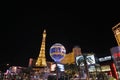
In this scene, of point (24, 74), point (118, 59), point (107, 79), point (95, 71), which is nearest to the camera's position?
point (107, 79)

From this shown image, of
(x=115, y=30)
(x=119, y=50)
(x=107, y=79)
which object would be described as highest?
(x=115, y=30)

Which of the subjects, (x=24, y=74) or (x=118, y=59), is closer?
(x=118, y=59)

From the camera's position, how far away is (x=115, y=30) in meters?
27.8

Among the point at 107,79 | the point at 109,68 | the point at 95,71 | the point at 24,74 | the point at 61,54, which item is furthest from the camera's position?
the point at 24,74

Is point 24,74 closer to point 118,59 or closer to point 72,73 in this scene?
point 72,73

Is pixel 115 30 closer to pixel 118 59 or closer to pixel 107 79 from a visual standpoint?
pixel 118 59

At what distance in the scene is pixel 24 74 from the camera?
36.9 metres

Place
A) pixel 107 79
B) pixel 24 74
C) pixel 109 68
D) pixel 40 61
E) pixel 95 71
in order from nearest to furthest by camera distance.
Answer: pixel 107 79
pixel 95 71
pixel 109 68
pixel 24 74
pixel 40 61

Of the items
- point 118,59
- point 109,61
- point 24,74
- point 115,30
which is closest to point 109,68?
point 109,61

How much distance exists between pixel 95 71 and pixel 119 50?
4.07m

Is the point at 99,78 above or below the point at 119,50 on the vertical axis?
below

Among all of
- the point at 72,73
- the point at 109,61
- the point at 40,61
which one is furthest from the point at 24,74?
the point at 40,61

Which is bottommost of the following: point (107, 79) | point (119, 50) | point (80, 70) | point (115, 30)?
point (107, 79)

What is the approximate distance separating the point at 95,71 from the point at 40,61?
45.4 metres
